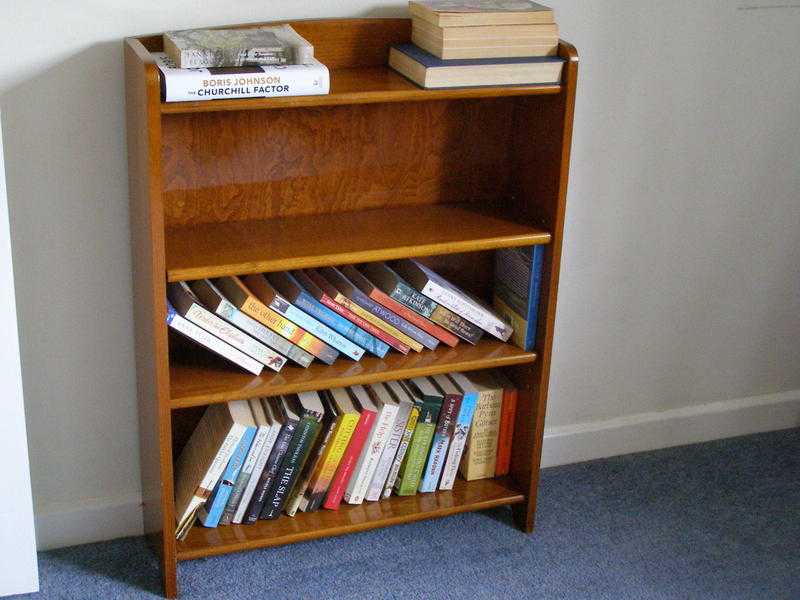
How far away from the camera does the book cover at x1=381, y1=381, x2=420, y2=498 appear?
217cm

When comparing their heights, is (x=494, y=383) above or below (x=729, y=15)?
below

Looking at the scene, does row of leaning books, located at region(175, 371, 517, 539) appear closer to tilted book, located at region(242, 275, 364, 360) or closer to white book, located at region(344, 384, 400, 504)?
white book, located at region(344, 384, 400, 504)

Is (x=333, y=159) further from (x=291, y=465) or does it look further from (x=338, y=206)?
(x=291, y=465)

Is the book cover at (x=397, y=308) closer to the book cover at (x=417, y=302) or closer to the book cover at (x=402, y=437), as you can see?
the book cover at (x=417, y=302)

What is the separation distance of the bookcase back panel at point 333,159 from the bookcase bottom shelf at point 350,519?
62cm

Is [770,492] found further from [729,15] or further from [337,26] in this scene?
[337,26]

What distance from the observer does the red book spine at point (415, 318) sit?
2.04 meters

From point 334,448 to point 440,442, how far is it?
0.24 m

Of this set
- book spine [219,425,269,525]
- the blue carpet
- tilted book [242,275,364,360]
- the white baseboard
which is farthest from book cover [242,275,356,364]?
the white baseboard

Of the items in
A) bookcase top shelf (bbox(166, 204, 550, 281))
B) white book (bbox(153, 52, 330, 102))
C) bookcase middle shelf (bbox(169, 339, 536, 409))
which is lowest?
bookcase middle shelf (bbox(169, 339, 536, 409))

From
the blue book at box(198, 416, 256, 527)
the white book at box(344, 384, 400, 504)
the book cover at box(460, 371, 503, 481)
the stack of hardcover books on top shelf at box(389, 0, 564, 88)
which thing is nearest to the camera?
the stack of hardcover books on top shelf at box(389, 0, 564, 88)

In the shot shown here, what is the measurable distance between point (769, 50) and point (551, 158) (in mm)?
639

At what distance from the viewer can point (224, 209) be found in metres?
2.02

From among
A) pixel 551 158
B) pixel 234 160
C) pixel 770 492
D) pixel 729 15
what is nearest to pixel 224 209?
pixel 234 160
